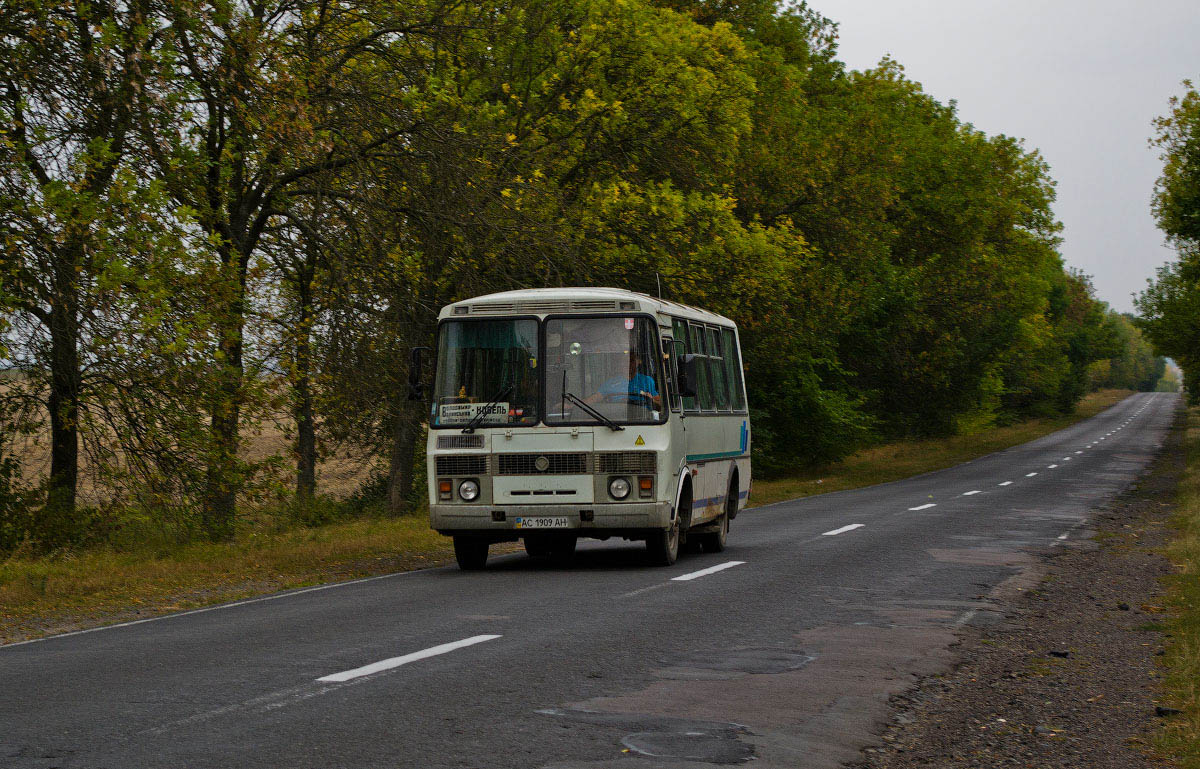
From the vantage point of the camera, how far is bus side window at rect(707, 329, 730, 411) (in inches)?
661

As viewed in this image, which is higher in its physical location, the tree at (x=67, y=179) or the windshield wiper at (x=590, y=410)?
the tree at (x=67, y=179)

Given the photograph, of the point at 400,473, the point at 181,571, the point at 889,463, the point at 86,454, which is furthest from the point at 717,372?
the point at 889,463

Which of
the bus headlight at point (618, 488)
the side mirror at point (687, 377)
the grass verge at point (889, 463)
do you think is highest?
the side mirror at point (687, 377)

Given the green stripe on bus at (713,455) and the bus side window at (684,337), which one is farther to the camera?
the green stripe on bus at (713,455)

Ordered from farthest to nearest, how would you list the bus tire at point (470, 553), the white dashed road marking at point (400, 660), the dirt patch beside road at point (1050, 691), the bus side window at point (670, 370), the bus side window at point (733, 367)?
1. the bus side window at point (733, 367)
2. the bus tire at point (470, 553)
3. the bus side window at point (670, 370)
4. the white dashed road marking at point (400, 660)
5. the dirt patch beside road at point (1050, 691)

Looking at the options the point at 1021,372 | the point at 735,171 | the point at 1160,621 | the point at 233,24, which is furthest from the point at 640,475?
the point at 1021,372

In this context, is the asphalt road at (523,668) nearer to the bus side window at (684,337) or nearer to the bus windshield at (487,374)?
the bus windshield at (487,374)

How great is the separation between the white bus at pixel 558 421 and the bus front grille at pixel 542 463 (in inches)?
0.4

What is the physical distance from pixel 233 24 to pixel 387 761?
550 inches

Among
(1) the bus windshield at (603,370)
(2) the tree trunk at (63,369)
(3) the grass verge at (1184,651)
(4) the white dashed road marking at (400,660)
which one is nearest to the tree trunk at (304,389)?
(2) the tree trunk at (63,369)

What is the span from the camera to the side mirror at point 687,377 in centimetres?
1425

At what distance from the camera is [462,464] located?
13.8m

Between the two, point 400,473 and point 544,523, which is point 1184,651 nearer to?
point 544,523

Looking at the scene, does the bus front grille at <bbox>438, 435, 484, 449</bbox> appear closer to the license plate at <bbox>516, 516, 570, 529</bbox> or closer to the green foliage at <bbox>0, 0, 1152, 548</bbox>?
the license plate at <bbox>516, 516, 570, 529</bbox>
